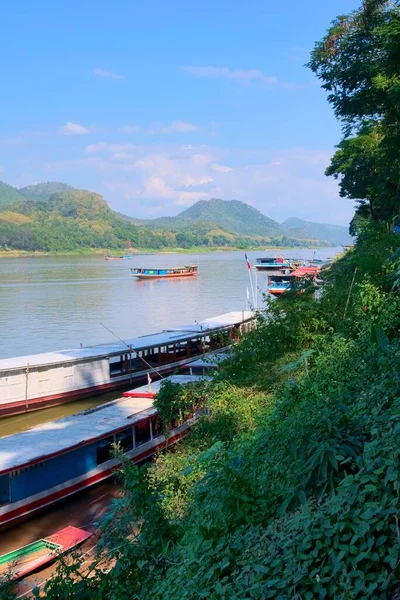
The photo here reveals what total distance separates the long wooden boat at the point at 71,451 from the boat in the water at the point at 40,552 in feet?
4.95

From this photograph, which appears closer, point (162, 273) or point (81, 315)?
point (81, 315)

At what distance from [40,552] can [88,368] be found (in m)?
11.1

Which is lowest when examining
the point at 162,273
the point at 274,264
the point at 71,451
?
the point at 71,451

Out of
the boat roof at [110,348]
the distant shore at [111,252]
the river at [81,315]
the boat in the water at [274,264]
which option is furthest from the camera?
the distant shore at [111,252]

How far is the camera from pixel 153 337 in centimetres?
2312

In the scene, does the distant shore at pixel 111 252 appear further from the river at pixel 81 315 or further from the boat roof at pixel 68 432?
the boat roof at pixel 68 432

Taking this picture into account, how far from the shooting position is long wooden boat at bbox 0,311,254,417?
18.3m

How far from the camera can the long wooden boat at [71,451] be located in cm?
1095

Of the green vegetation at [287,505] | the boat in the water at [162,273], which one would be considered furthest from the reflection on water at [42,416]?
the boat in the water at [162,273]

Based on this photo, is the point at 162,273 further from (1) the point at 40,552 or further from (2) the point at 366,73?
(1) the point at 40,552

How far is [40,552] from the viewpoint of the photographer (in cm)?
937

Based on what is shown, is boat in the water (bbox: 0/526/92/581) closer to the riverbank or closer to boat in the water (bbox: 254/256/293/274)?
the riverbank

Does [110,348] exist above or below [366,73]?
below

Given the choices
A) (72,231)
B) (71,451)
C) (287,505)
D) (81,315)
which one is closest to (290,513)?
(287,505)
